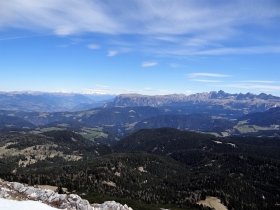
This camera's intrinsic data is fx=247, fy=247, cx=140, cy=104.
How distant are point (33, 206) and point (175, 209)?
486 feet

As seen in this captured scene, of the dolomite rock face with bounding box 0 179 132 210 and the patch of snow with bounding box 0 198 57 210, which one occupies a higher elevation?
the patch of snow with bounding box 0 198 57 210

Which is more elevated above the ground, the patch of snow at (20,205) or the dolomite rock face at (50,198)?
the patch of snow at (20,205)

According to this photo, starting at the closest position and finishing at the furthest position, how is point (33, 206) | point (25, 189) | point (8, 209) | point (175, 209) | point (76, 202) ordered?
point (8, 209) < point (33, 206) < point (76, 202) < point (25, 189) < point (175, 209)

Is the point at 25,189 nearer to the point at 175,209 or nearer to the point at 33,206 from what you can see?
the point at 33,206

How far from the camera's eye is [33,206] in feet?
226

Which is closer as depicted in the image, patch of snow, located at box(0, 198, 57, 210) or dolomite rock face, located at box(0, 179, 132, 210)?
patch of snow, located at box(0, 198, 57, 210)

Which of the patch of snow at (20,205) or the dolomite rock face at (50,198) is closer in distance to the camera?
the patch of snow at (20,205)

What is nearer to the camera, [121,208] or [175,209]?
[121,208]

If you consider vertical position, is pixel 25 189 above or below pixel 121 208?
above

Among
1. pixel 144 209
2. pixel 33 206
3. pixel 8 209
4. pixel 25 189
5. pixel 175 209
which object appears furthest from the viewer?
pixel 175 209

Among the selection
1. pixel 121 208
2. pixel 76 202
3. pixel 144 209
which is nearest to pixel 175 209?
pixel 144 209

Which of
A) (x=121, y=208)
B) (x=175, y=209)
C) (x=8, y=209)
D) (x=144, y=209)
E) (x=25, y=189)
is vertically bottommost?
(x=175, y=209)

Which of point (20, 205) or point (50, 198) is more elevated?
point (20, 205)

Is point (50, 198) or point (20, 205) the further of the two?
point (50, 198)
